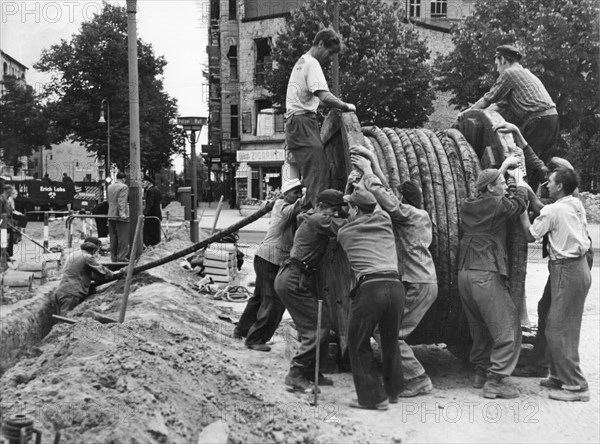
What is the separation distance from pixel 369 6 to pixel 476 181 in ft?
92.6

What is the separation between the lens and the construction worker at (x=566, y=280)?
22.9 feet

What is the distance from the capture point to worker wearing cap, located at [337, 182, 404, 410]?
21.0ft

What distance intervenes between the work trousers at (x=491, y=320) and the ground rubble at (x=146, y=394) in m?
1.84

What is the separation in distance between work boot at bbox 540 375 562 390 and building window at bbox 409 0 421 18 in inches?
1740

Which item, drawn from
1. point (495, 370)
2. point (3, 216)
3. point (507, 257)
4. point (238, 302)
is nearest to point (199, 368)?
point (495, 370)

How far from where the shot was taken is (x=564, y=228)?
7.04 m

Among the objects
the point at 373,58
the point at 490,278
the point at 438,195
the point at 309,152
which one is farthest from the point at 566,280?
the point at 373,58

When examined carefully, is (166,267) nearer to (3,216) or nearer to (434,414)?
(3,216)

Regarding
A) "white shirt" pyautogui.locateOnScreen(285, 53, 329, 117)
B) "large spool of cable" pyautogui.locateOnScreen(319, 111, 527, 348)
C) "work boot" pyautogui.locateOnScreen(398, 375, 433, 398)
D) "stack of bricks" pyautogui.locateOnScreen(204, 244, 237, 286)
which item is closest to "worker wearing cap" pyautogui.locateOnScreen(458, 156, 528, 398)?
"large spool of cable" pyautogui.locateOnScreen(319, 111, 527, 348)

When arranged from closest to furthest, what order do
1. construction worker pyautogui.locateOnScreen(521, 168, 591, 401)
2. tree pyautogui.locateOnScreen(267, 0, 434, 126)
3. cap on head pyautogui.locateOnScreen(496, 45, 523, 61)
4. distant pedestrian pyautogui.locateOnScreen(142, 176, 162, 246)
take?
construction worker pyautogui.locateOnScreen(521, 168, 591, 401) → cap on head pyautogui.locateOnScreen(496, 45, 523, 61) → distant pedestrian pyautogui.locateOnScreen(142, 176, 162, 246) → tree pyautogui.locateOnScreen(267, 0, 434, 126)

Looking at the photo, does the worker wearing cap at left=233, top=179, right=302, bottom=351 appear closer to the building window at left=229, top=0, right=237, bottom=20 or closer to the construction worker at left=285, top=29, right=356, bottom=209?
the construction worker at left=285, top=29, right=356, bottom=209

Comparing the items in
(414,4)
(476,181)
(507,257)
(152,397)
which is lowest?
(152,397)

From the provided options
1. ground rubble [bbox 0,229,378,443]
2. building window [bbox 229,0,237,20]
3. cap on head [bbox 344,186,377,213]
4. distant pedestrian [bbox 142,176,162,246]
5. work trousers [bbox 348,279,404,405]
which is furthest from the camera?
building window [bbox 229,0,237,20]

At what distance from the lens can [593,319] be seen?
1057cm
